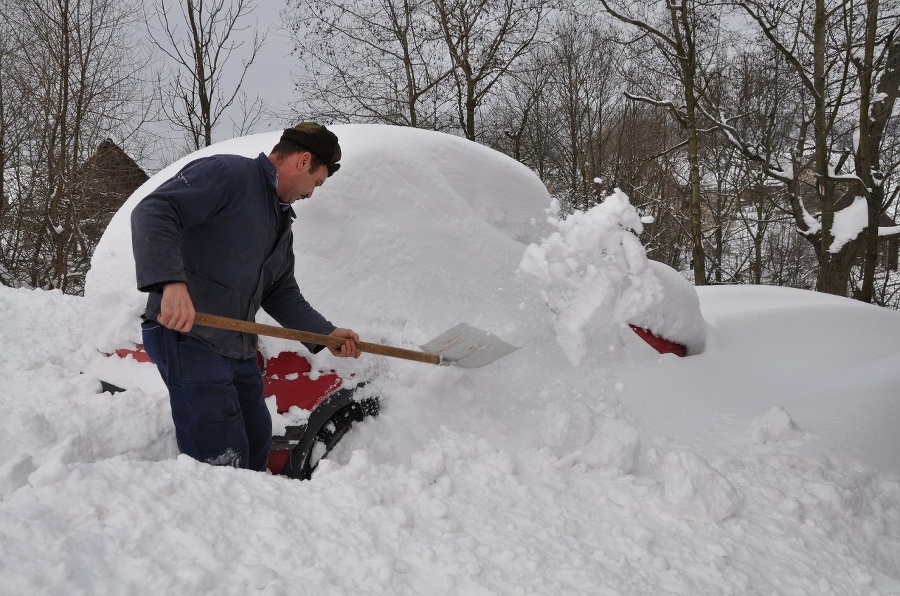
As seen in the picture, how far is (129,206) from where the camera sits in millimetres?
2727

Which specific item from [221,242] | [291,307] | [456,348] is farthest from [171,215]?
[456,348]

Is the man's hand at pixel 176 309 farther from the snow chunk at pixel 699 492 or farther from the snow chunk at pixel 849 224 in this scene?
the snow chunk at pixel 849 224

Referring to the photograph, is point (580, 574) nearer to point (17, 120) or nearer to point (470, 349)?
point (470, 349)

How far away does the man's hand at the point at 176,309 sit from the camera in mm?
1657

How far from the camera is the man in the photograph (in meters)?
1.88

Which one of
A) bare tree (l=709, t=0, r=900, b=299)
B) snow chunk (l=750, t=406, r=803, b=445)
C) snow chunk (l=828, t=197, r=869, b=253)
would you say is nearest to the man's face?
snow chunk (l=750, t=406, r=803, b=445)

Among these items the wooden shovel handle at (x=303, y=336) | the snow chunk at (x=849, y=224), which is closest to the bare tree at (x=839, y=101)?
the snow chunk at (x=849, y=224)

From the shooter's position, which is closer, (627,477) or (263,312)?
(627,477)

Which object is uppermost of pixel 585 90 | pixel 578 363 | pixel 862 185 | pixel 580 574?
pixel 585 90

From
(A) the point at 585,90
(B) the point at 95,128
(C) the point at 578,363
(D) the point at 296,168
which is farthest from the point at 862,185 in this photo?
(B) the point at 95,128

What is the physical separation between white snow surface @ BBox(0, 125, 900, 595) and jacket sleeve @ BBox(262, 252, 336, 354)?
3.9 inches

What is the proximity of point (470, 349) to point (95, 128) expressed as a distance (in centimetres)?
1231

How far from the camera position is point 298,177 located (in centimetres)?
212

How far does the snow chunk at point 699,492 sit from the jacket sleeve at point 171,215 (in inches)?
71.2
